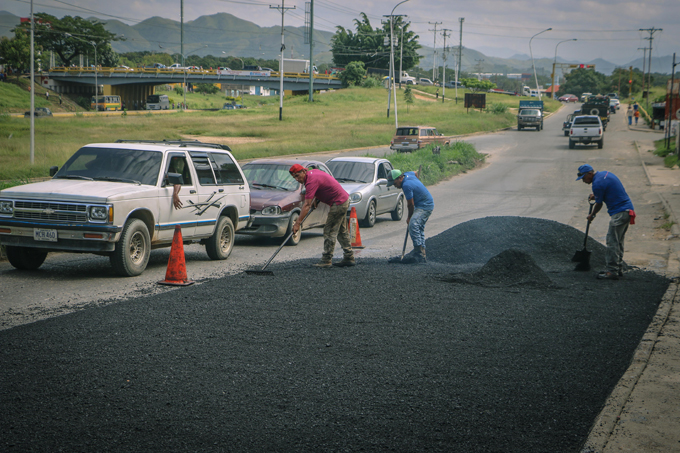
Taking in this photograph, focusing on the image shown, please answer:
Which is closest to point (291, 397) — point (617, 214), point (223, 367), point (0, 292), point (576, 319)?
point (223, 367)

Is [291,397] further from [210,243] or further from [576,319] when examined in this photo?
[210,243]

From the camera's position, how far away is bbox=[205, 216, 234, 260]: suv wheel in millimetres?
11188

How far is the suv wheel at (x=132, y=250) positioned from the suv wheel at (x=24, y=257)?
1.37 metres

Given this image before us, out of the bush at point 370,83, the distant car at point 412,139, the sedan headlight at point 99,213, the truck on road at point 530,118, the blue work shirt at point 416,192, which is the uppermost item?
the bush at point 370,83

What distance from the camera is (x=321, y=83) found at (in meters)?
122

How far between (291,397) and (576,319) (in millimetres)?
4127

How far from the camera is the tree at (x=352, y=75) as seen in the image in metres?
124

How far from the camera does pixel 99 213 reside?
869 cm

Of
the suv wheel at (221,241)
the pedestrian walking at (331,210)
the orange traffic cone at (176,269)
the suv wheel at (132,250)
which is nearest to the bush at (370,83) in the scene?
the suv wheel at (221,241)

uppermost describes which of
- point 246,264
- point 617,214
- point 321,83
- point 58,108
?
point 321,83

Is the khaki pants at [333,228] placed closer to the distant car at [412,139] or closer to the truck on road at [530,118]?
the distant car at [412,139]

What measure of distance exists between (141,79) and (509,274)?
109606 mm

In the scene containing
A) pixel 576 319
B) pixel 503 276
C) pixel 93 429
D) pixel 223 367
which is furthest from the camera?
pixel 503 276

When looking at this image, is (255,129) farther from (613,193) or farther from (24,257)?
(613,193)
